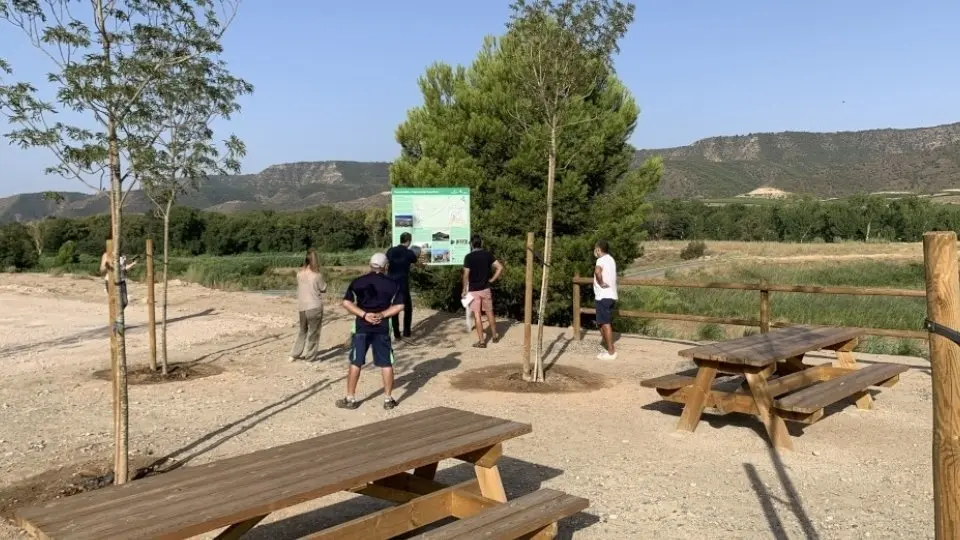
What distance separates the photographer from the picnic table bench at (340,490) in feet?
10.3

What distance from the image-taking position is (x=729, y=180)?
13525 cm

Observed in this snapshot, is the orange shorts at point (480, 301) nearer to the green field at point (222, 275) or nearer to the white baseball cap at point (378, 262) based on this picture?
the white baseball cap at point (378, 262)

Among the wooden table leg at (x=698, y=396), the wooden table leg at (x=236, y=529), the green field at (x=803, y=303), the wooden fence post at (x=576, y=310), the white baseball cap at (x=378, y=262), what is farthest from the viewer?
the green field at (x=803, y=303)

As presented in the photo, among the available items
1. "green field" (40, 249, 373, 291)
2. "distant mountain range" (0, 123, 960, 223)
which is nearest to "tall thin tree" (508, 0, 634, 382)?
"green field" (40, 249, 373, 291)

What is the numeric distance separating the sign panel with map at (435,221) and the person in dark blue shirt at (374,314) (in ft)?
15.8

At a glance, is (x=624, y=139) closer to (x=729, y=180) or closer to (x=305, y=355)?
(x=305, y=355)

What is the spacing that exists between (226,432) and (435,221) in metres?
6.18

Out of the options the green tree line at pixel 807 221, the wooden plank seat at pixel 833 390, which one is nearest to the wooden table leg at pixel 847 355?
the wooden plank seat at pixel 833 390

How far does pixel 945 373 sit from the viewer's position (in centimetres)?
233

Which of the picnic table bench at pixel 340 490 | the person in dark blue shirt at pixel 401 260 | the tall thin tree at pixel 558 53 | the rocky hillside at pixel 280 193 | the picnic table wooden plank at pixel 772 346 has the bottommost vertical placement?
the picnic table bench at pixel 340 490

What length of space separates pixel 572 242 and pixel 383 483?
39.4 ft

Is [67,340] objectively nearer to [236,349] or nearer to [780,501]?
[236,349]

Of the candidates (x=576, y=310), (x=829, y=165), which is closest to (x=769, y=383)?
(x=576, y=310)

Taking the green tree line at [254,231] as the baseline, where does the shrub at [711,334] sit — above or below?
below
